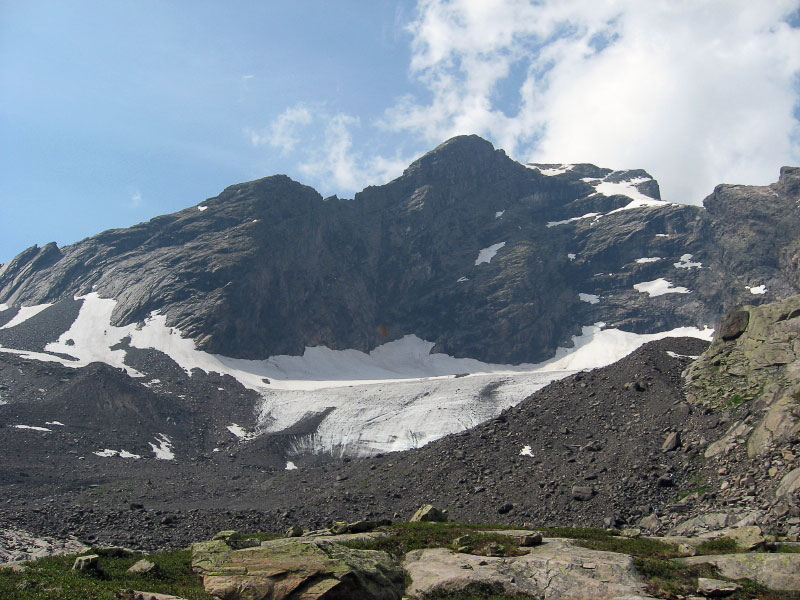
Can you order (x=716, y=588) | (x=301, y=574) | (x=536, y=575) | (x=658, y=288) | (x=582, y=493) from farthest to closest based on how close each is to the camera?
(x=658, y=288) → (x=582, y=493) → (x=536, y=575) → (x=716, y=588) → (x=301, y=574)

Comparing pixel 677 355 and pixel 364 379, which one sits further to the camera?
pixel 364 379

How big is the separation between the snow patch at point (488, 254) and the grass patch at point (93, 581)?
554 ft

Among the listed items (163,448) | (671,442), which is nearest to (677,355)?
(671,442)

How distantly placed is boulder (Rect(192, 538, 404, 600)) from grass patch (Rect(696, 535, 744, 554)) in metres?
13.0

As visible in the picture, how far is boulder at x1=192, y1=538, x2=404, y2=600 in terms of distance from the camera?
58.7 ft

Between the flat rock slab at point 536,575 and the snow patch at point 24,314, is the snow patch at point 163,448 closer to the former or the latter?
the snow patch at point 24,314

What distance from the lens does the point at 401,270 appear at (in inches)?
7318

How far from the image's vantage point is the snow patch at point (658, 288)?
169 m

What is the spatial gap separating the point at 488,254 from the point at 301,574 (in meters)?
178

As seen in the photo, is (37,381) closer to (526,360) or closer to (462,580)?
(462,580)

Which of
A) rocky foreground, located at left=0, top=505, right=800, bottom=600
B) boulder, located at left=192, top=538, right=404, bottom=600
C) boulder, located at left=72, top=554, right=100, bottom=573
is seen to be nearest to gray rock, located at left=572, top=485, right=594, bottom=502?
rocky foreground, located at left=0, top=505, right=800, bottom=600

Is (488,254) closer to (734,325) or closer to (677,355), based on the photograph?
(677,355)

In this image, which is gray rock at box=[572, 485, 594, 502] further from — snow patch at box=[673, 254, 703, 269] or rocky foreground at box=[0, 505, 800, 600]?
snow patch at box=[673, 254, 703, 269]

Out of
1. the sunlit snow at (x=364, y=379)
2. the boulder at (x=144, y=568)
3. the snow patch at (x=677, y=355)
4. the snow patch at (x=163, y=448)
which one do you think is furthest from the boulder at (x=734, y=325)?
the snow patch at (x=163, y=448)
